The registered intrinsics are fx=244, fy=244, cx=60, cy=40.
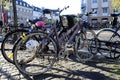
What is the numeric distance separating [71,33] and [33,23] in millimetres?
1013

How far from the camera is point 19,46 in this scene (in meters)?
5.02

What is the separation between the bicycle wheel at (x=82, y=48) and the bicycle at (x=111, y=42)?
359 mm

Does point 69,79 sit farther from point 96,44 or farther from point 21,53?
point 96,44

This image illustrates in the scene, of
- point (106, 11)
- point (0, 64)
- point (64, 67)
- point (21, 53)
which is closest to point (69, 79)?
point (64, 67)

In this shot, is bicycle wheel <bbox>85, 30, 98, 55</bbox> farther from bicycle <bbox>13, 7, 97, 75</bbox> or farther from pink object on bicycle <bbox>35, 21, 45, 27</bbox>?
pink object on bicycle <bbox>35, 21, 45, 27</bbox>

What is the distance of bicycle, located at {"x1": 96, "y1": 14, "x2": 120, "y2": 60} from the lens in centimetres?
659

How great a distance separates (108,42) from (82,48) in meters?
0.77

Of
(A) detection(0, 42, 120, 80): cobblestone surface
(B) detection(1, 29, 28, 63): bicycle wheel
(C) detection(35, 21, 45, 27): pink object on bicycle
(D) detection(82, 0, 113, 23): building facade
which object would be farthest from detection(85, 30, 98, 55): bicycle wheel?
(D) detection(82, 0, 113, 23): building facade

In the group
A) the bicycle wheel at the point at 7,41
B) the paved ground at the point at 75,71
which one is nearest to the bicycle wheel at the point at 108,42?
the paved ground at the point at 75,71

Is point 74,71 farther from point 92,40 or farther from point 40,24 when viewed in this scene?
point 92,40

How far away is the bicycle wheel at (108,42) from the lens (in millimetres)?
6629

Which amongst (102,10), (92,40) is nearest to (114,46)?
(92,40)

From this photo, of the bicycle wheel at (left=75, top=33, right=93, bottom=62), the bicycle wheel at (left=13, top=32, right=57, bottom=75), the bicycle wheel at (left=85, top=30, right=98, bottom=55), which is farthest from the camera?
the bicycle wheel at (left=85, top=30, right=98, bottom=55)

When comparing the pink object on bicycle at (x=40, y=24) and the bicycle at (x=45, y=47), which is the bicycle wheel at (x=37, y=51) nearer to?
the bicycle at (x=45, y=47)
